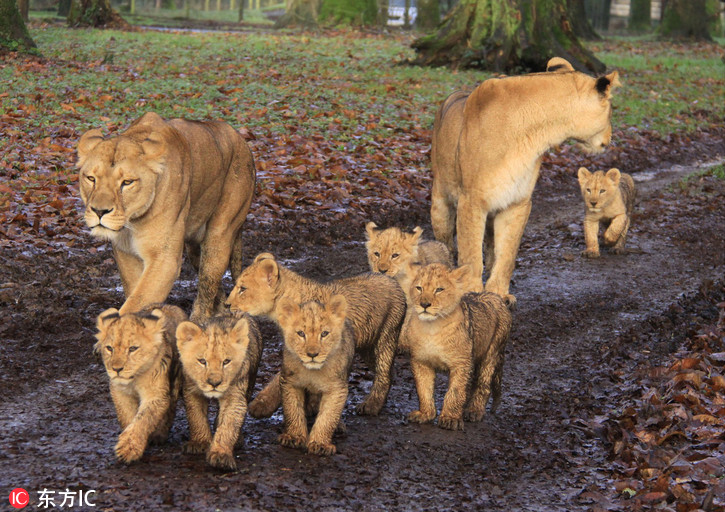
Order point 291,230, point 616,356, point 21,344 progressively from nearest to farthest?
point 21,344, point 616,356, point 291,230

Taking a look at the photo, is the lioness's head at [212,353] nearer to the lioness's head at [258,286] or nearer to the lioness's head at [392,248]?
the lioness's head at [258,286]

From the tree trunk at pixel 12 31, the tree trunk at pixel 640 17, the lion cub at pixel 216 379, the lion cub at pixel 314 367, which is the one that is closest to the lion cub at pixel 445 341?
the lion cub at pixel 314 367

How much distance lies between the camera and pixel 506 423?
6.32m

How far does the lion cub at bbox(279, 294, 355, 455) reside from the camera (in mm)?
5281

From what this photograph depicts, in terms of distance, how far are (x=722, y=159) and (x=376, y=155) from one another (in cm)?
866

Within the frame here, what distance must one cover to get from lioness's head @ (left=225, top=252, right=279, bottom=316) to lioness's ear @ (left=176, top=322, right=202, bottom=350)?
0.84 metres

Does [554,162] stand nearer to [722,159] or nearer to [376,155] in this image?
[376,155]

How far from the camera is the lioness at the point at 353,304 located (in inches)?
235

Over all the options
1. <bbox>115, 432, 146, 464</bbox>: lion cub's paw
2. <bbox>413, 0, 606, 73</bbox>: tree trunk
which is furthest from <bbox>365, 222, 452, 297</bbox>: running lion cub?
<bbox>413, 0, 606, 73</bbox>: tree trunk

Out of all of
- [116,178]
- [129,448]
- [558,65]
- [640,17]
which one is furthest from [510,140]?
[640,17]

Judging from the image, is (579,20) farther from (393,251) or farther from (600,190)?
(393,251)

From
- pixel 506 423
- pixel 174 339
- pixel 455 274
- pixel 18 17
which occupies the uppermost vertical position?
pixel 18 17

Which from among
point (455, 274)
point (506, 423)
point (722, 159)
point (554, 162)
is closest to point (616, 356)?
point (506, 423)

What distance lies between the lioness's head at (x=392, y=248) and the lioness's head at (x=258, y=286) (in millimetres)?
1746
